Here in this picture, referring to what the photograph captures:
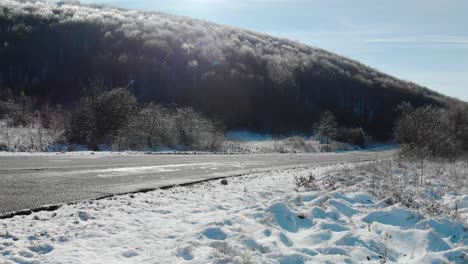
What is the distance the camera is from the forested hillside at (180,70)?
255 ft

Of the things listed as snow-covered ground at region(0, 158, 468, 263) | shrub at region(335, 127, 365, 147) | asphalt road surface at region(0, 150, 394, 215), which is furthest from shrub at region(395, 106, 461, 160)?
shrub at region(335, 127, 365, 147)

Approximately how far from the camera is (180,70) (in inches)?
3159

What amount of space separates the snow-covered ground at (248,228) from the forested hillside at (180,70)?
62049 mm

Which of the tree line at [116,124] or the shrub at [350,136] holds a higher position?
the tree line at [116,124]

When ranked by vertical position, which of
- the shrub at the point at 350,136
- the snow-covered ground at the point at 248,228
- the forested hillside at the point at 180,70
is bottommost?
the shrub at the point at 350,136

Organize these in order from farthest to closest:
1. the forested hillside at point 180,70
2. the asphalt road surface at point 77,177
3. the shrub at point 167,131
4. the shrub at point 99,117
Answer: the forested hillside at point 180,70 < the shrub at point 167,131 < the shrub at point 99,117 < the asphalt road surface at point 77,177

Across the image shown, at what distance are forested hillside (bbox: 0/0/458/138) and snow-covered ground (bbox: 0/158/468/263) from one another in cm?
6205

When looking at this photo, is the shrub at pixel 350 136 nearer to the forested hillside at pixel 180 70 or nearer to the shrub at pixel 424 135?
the forested hillside at pixel 180 70

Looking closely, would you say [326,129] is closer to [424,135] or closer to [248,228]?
[424,135]

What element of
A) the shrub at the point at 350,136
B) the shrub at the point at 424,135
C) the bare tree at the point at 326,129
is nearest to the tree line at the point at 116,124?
the shrub at the point at 424,135

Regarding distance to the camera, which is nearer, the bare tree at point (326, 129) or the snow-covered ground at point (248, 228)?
the snow-covered ground at point (248, 228)

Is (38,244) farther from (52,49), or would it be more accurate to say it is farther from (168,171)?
(52,49)

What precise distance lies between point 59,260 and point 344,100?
337 feet

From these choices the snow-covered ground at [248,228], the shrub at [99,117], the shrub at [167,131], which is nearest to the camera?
the snow-covered ground at [248,228]
